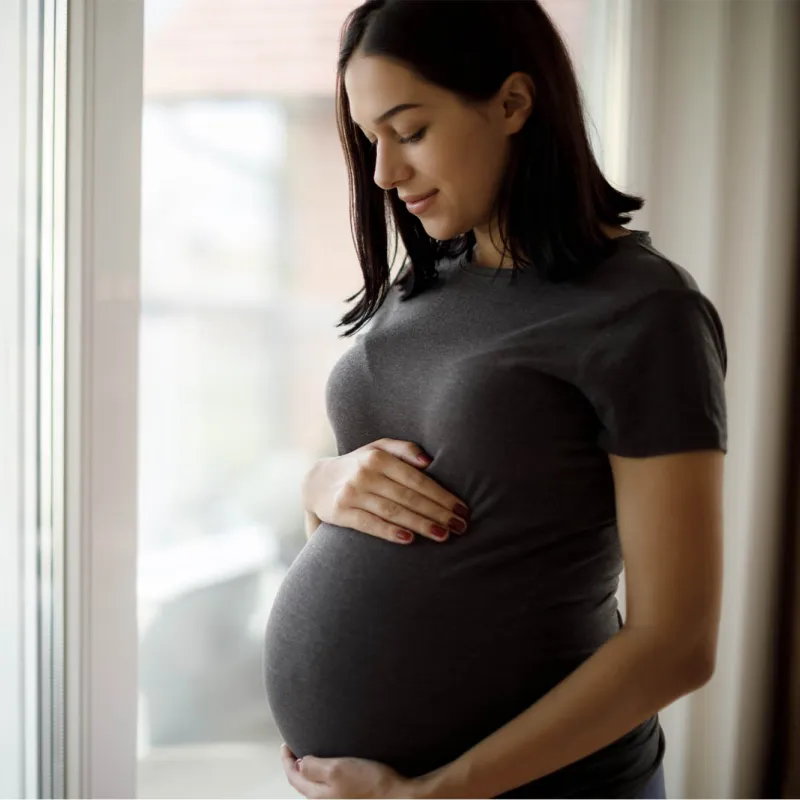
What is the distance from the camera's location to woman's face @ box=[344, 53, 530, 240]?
83 cm

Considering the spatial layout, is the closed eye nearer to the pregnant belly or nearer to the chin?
the chin

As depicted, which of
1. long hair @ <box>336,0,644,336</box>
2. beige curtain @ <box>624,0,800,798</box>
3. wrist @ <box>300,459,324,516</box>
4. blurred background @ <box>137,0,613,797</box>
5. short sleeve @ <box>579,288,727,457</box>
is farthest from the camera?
blurred background @ <box>137,0,613,797</box>

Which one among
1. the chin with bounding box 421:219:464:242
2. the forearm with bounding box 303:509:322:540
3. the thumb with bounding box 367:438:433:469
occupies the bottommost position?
the forearm with bounding box 303:509:322:540

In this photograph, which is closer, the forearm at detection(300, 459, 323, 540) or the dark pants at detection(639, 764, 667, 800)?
the dark pants at detection(639, 764, 667, 800)

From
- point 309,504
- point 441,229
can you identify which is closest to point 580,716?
point 309,504

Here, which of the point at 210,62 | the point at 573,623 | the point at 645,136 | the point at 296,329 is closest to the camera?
the point at 573,623

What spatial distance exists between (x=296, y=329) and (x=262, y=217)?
246 millimetres

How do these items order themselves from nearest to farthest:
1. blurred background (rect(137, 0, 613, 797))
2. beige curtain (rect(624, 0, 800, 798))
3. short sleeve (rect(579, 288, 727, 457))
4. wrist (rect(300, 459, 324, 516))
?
short sleeve (rect(579, 288, 727, 457)) → wrist (rect(300, 459, 324, 516)) → beige curtain (rect(624, 0, 800, 798)) → blurred background (rect(137, 0, 613, 797))

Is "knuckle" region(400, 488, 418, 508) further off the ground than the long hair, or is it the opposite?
the long hair

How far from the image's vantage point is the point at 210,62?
1643mm

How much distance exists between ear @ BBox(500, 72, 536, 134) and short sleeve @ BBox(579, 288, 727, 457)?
9.5 inches

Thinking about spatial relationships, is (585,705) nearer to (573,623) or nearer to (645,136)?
(573,623)

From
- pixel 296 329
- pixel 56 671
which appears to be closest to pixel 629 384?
pixel 56 671

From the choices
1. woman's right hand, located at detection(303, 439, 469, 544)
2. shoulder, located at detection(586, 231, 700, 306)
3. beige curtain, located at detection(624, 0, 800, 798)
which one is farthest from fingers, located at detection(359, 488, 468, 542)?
beige curtain, located at detection(624, 0, 800, 798)
